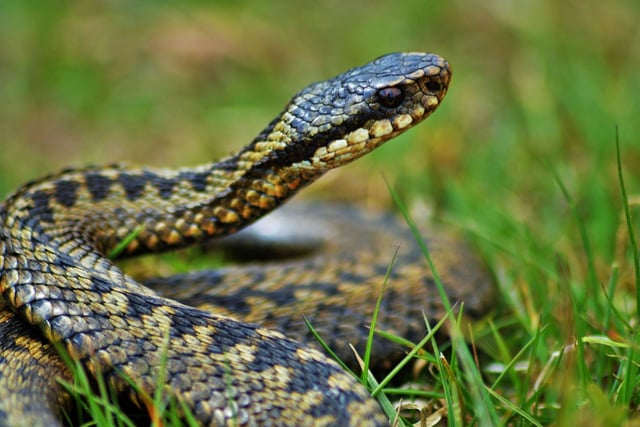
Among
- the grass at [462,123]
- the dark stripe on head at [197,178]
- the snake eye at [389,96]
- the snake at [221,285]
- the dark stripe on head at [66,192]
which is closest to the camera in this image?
the snake at [221,285]

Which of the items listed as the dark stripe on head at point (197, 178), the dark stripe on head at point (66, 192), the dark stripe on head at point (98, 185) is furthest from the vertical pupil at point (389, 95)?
the dark stripe on head at point (66, 192)

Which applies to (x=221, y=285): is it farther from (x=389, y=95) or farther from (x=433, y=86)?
(x=433, y=86)

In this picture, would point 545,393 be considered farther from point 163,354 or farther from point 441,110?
point 441,110

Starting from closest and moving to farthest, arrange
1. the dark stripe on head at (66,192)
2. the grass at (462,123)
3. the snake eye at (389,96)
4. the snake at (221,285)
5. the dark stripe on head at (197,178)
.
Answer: the snake at (221,285) → the grass at (462,123) → the snake eye at (389,96) → the dark stripe on head at (66,192) → the dark stripe on head at (197,178)

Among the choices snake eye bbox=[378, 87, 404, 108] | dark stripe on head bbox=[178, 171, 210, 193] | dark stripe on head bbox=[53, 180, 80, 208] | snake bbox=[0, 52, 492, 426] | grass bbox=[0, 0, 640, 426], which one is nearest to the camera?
snake bbox=[0, 52, 492, 426]

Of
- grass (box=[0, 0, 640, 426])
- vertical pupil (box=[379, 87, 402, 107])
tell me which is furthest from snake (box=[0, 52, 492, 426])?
grass (box=[0, 0, 640, 426])

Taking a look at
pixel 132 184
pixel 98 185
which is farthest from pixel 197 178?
pixel 98 185

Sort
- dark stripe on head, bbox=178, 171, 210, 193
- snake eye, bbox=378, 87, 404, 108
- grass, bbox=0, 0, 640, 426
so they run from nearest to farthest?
1. grass, bbox=0, 0, 640, 426
2. snake eye, bbox=378, 87, 404, 108
3. dark stripe on head, bbox=178, 171, 210, 193

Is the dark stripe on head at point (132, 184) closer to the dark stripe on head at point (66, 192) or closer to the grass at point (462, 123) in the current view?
the dark stripe on head at point (66, 192)

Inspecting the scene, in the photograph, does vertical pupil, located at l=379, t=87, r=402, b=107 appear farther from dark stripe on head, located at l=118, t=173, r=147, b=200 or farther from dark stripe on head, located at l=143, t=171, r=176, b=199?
dark stripe on head, located at l=118, t=173, r=147, b=200
